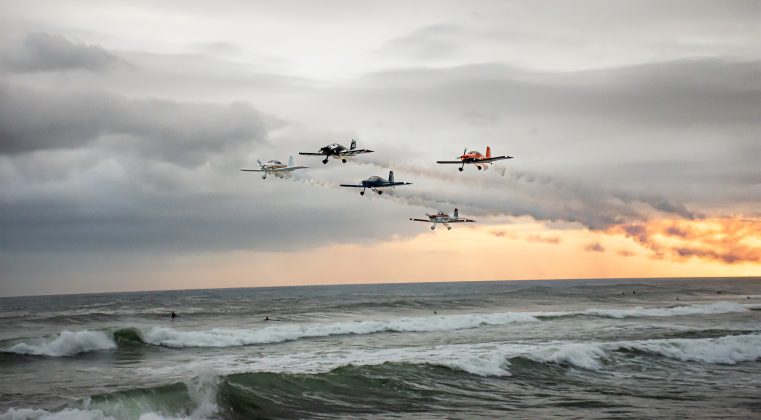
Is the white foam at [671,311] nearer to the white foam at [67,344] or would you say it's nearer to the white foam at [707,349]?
the white foam at [707,349]

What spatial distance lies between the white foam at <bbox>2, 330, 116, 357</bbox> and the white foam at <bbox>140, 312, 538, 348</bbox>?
10.2 feet

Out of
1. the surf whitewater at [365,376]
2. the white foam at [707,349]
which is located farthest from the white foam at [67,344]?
the white foam at [707,349]

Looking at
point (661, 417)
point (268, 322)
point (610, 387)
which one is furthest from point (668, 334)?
point (268, 322)

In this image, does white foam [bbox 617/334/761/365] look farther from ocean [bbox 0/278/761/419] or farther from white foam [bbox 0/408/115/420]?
white foam [bbox 0/408/115/420]

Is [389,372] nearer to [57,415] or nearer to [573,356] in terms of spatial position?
[573,356]

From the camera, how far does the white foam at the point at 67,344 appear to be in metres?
42.8

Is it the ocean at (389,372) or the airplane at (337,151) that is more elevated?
the airplane at (337,151)

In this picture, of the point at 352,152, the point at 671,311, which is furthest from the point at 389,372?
the point at 671,311

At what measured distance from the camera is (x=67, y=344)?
4428cm

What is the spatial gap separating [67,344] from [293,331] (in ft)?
56.3

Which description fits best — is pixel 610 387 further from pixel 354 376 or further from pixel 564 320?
pixel 564 320

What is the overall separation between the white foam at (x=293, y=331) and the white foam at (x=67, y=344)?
10.2ft

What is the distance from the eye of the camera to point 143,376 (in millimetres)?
33781

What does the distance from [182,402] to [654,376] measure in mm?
22754
